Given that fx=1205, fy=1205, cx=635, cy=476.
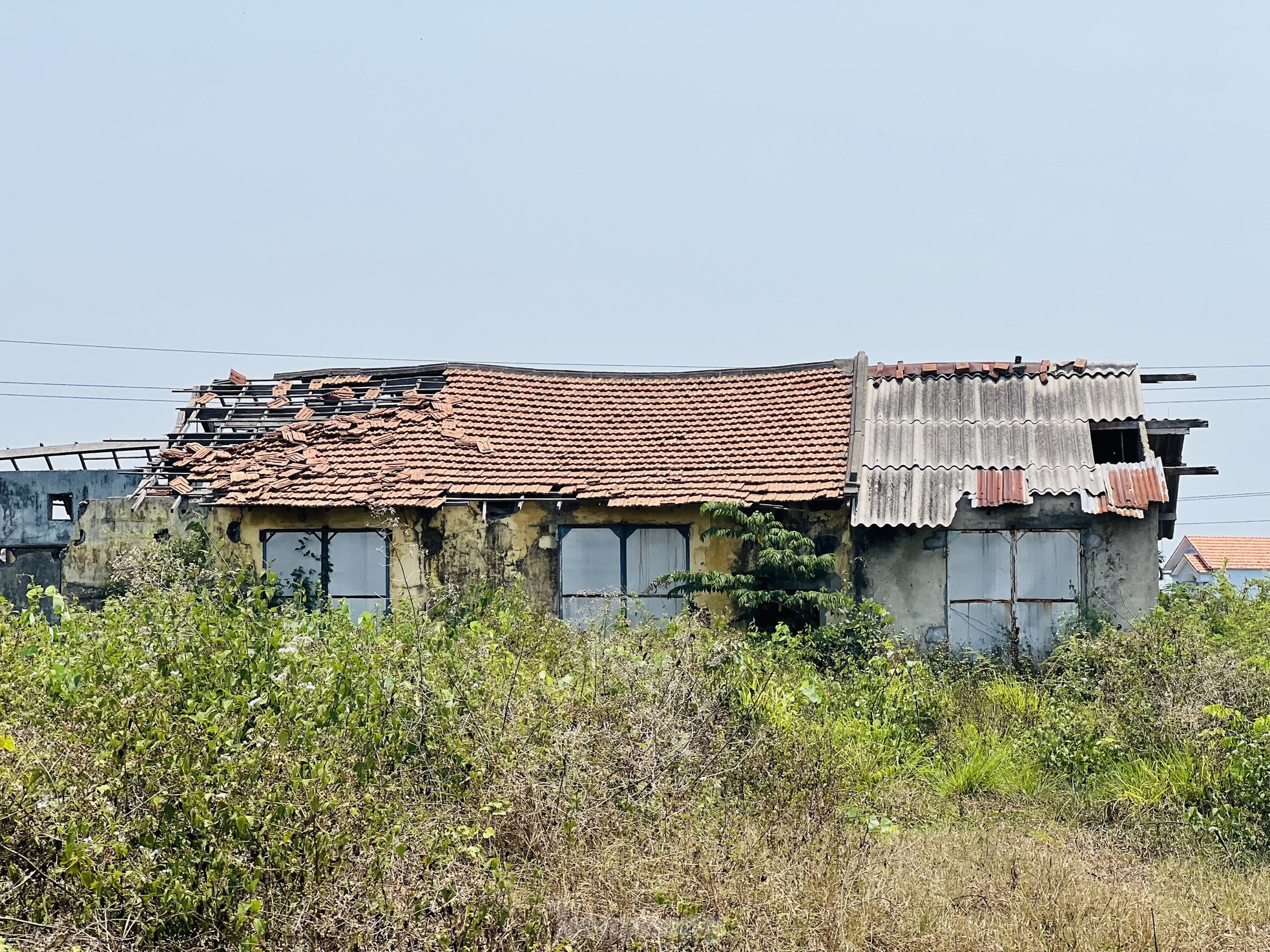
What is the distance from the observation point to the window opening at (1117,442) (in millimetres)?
15875

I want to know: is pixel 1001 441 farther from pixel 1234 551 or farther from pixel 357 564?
pixel 1234 551

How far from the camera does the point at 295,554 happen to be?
51.5ft

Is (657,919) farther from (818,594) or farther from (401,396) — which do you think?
(401,396)

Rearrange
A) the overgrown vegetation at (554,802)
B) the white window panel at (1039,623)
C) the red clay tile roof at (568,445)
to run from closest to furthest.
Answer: the overgrown vegetation at (554,802) → the white window panel at (1039,623) → the red clay tile roof at (568,445)

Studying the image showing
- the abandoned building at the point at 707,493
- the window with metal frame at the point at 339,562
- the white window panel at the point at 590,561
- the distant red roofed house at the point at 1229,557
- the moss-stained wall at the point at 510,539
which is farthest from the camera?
the distant red roofed house at the point at 1229,557

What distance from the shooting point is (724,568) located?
1513 centimetres

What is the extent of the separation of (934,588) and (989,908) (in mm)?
8705

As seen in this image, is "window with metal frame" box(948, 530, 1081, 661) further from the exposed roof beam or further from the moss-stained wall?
the exposed roof beam

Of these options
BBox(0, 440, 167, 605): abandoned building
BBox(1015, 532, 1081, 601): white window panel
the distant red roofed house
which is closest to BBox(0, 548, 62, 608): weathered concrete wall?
BBox(0, 440, 167, 605): abandoned building

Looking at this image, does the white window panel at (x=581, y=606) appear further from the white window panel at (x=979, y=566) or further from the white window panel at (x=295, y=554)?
the white window panel at (x=979, y=566)

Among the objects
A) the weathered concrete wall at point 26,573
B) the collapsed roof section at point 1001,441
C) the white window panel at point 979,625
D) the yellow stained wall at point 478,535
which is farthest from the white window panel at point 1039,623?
the weathered concrete wall at point 26,573

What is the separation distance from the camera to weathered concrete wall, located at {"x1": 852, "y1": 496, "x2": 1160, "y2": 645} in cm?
1442

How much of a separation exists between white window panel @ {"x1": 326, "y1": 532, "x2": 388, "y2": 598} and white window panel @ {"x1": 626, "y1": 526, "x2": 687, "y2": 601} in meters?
3.18

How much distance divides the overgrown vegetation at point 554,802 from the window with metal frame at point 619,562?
18.2 feet
